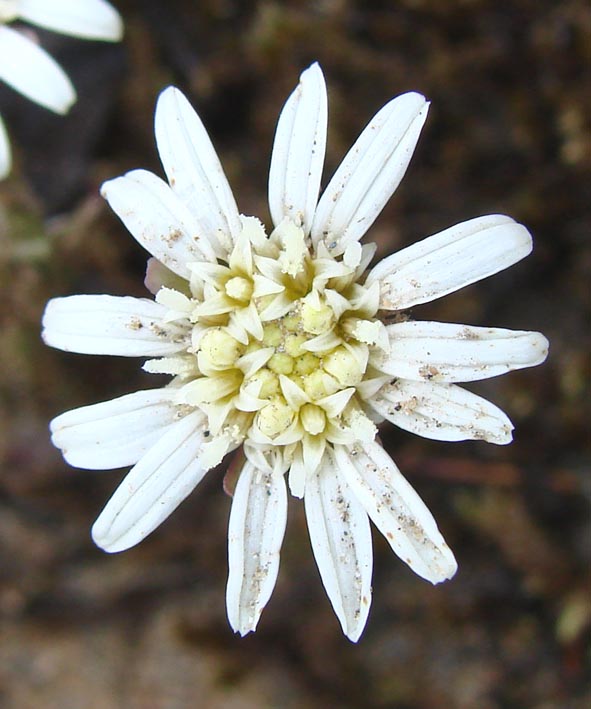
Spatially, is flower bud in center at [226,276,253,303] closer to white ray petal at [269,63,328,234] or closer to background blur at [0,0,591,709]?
white ray petal at [269,63,328,234]

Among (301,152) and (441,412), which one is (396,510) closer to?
(441,412)

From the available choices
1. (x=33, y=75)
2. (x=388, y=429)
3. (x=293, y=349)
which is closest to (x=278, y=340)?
(x=293, y=349)

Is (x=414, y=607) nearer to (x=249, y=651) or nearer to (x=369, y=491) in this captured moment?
(x=249, y=651)

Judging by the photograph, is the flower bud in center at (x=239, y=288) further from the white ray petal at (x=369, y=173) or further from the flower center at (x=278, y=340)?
the white ray petal at (x=369, y=173)

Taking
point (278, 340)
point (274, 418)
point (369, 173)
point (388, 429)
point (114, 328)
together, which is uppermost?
point (369, 173)

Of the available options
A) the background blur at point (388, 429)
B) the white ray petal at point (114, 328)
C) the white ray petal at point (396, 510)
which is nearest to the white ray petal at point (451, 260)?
the white ray petal at point (396, 510)

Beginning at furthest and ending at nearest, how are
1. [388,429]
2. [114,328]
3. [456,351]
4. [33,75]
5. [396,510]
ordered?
[388,429], [33,75], [114,328], [396,510], [456,351]

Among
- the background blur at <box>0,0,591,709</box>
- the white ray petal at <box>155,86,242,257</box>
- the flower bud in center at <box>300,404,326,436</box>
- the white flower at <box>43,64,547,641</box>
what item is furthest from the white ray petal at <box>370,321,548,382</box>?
the background blur at <box>0,0,591,709</box>
